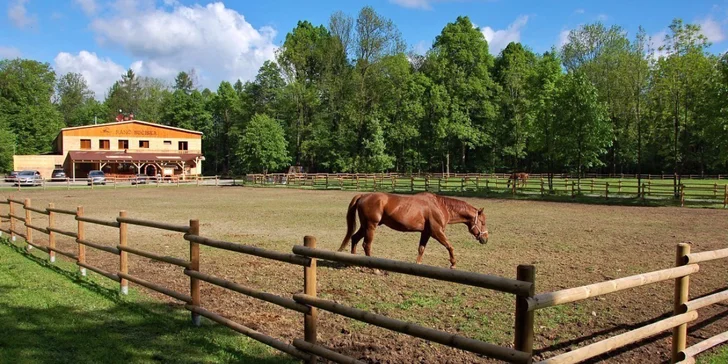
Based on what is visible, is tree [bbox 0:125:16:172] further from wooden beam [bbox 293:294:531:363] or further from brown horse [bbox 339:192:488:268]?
wooden beam [bbox 293:294:531:363]

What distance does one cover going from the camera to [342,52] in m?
63.2

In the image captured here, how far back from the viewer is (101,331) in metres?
5.19

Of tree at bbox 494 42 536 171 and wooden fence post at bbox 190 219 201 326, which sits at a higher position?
tree at bbox 494 42 536 171

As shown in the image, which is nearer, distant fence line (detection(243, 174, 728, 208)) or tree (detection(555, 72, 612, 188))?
tree (detection(555, 72, 612, 188))

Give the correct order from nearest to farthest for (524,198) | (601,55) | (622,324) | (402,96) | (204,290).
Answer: (622,324)
(204,290)
(524,198)
(601,55)
(402,96)

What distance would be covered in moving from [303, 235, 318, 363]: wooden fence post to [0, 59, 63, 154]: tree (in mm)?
81939

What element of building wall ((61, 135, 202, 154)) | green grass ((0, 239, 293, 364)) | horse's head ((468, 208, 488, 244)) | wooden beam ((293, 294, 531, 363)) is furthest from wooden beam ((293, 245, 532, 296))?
building wall ((61, 135, 202, 154))

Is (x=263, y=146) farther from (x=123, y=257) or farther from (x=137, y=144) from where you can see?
(x=123, y=257)

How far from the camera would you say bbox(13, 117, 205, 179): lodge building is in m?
56.8

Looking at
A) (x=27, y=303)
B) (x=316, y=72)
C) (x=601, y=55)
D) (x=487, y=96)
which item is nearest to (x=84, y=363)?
(x=27, y=303)

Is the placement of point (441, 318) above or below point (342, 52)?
below

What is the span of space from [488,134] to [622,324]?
5835cm

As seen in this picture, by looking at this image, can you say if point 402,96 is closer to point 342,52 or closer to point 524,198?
point 342,52

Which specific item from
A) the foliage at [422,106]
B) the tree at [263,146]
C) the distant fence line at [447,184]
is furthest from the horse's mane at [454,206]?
the tree at [263,146]
